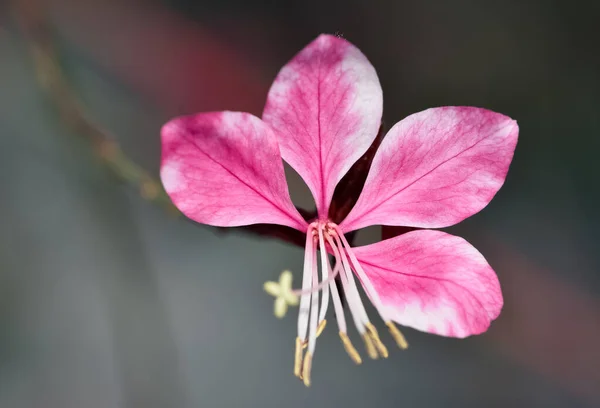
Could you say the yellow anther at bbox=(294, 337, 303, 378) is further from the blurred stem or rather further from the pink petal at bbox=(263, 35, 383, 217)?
the blurred stem

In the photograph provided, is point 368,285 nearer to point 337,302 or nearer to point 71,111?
point 337,302

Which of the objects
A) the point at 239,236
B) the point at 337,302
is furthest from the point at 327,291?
the point at 239,236

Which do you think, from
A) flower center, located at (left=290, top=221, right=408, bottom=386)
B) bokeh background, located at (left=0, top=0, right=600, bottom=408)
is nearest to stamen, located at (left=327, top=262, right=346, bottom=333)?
flower center, located at (left=290, top=221, right=408, bottom=386)

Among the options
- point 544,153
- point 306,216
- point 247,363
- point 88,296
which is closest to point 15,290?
point 88,296

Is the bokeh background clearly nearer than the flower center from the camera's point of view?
No

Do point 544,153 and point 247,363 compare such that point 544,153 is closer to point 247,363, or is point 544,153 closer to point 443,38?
point 443,38

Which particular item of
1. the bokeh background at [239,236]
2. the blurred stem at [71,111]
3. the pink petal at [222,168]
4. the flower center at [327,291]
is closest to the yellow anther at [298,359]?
the flower center at [327,291]
